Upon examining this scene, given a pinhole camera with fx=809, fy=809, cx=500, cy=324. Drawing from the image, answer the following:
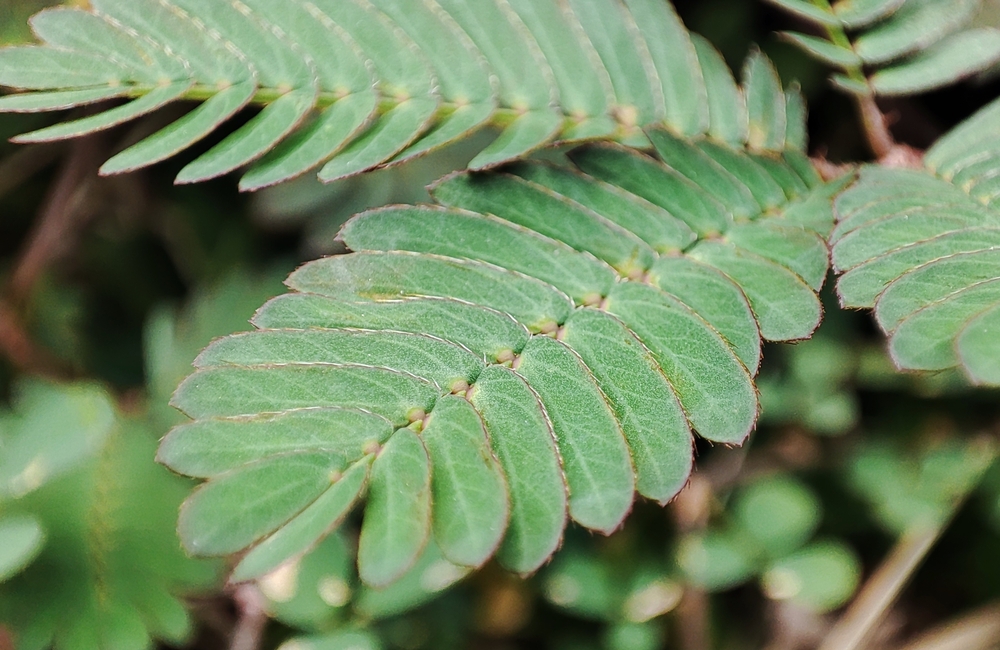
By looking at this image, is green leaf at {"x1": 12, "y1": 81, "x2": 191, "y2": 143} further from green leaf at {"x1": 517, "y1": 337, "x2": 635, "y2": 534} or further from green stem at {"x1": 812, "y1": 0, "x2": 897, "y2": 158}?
green stem at {"x1": 812, "y1": 0, "x2": 897, "y2": 158}

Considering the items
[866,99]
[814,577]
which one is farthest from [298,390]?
[814,577]

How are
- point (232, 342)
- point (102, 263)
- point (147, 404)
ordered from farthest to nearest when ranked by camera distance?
point (102, 263) < point (147, 404) < point (232, 342)

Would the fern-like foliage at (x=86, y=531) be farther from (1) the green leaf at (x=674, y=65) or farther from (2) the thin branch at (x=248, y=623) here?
(1) the green leaf at (x=674, y=65)

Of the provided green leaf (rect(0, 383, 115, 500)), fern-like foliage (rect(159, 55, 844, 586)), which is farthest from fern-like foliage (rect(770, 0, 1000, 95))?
green leaf (rect(0, 383, 115, 500))

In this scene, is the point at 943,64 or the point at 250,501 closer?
the point at 250,501

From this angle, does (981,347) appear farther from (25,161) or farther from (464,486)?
(25,161)

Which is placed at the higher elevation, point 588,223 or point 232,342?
point 232,342

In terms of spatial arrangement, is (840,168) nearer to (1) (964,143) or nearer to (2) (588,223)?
(1) (964,143)

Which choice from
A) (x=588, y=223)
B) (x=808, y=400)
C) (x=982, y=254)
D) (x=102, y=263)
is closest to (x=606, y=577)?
(x=808, y=400)
